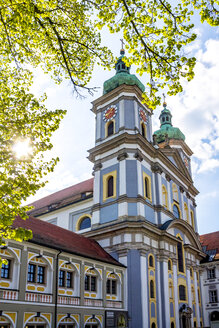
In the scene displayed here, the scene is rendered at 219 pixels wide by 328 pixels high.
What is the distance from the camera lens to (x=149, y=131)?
Result: 31031 millimetres

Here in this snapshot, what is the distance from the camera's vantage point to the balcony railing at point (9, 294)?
14.4 m

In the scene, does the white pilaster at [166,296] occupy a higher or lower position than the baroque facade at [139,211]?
lower

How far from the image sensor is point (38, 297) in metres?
16.0


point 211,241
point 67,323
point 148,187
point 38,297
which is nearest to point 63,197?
point 148,187

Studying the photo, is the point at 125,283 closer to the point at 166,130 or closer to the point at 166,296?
the point at 166,296

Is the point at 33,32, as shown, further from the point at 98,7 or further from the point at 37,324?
the point at 37,324

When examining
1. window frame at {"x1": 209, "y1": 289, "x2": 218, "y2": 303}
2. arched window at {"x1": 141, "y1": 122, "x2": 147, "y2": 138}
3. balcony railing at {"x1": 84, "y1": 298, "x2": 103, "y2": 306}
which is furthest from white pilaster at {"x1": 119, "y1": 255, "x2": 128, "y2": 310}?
window frame at {"x1": 209, "y1": 289, "x2": 218, "y2": 303}

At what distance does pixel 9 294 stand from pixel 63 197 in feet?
67.9

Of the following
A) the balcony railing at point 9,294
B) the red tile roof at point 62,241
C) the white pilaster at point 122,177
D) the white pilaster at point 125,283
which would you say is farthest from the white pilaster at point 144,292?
the balcony railing at point 9,294

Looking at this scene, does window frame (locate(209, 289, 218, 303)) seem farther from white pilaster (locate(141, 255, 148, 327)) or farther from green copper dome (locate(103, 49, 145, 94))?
green copper dome (locate(103, 49, 145, 94))

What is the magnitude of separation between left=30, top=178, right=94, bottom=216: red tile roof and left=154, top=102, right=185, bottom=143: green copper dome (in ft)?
34.6

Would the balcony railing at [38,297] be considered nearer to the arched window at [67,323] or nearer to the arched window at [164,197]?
the arched window at [67,323]

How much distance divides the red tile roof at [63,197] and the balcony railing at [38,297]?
50.2 feet

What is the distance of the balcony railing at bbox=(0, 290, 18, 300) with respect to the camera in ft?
47.1
